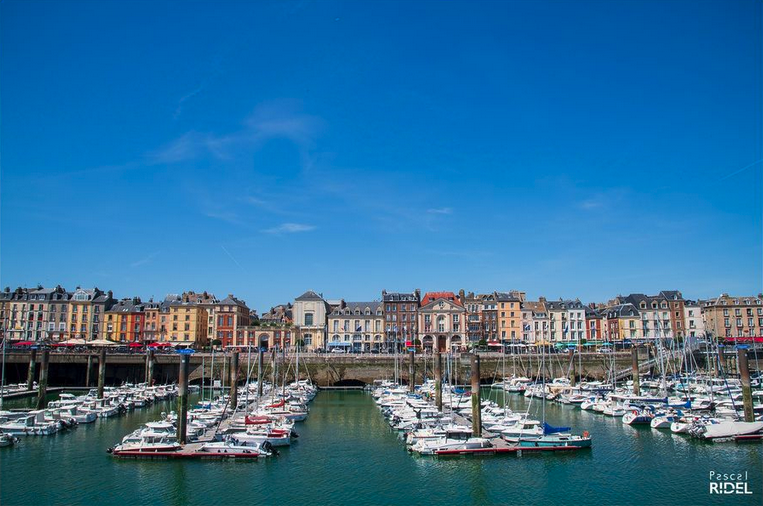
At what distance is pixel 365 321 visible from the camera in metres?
116

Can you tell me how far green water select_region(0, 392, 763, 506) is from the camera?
31609 mm

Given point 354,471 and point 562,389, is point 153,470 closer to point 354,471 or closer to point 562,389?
point 354,471

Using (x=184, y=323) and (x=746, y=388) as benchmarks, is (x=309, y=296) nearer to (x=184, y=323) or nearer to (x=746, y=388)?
(x=184, y=323)

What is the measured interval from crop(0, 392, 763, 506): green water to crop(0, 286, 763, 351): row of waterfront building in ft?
217

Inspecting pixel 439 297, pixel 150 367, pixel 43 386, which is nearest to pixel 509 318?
pixel 439 297

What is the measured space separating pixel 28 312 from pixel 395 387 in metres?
76.0

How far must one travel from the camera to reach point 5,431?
4600 centimetres

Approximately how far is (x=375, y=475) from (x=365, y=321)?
261 feet

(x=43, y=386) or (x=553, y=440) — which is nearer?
(x=553, y=440)

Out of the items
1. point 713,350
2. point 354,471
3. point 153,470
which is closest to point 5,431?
point 153,470

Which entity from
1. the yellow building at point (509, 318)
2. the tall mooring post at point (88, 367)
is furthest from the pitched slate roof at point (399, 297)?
the tall mooring post at point (88, 367)

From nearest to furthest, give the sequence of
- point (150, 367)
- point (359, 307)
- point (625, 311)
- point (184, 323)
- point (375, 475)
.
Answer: point (375, 475) → point (150, 367) → point (184, 323) → point (625, 311) → point (359, 307)

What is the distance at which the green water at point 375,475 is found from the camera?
31609 mm

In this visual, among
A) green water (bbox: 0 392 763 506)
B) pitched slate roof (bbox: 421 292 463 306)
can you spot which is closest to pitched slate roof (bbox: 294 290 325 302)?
pitched slate roof (bbox: 421 292 463 306)
